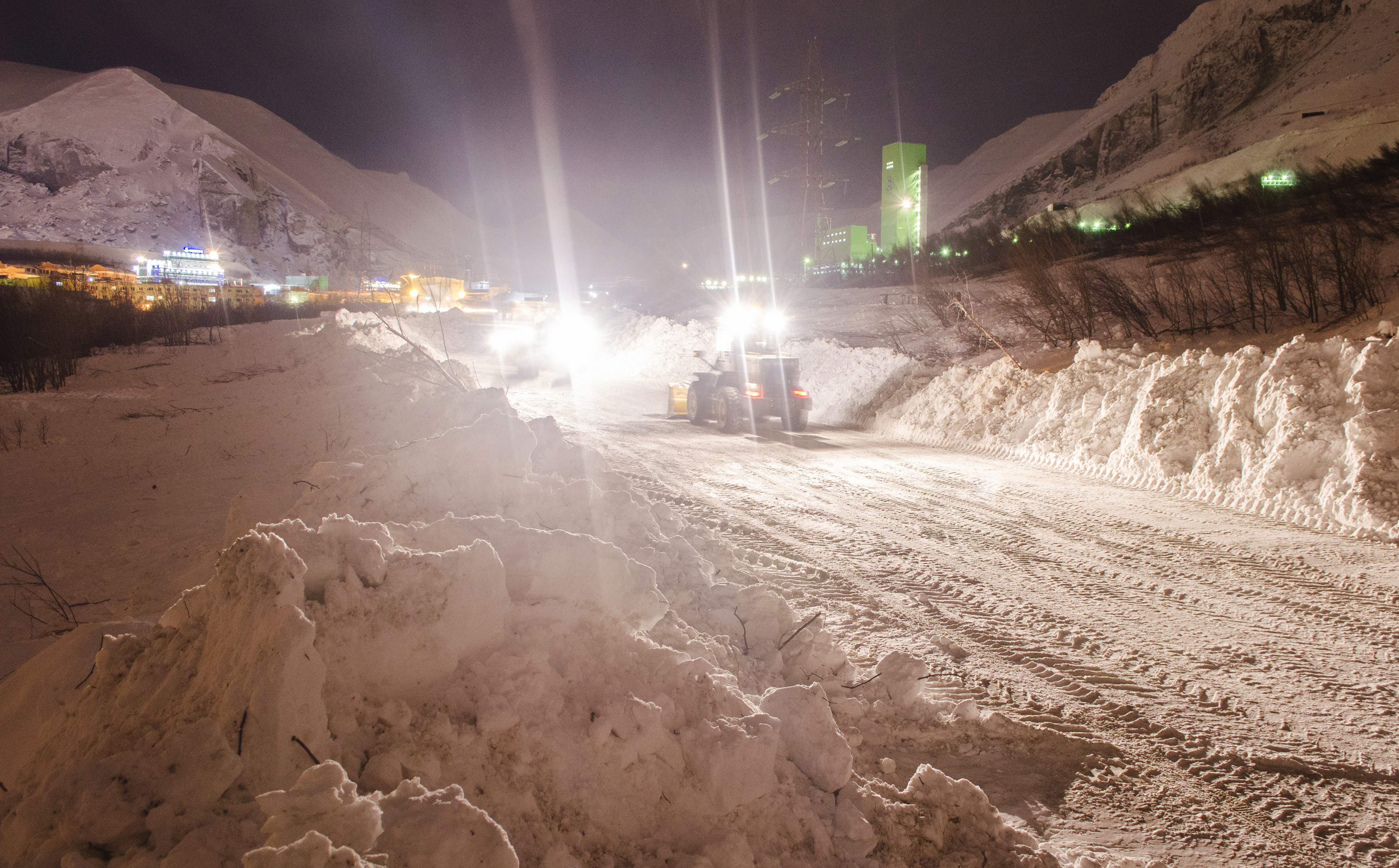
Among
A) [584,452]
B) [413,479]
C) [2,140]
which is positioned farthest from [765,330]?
[2,140]

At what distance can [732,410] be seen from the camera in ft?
44.1

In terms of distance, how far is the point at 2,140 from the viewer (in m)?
103

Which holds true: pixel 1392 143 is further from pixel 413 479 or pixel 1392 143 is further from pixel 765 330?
pixel 413 479

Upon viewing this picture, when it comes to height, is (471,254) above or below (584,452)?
above

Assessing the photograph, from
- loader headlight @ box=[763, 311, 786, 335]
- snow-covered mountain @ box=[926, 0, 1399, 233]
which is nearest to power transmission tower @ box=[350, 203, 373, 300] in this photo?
loader headlight @ box=[763, 311, 786, 335]

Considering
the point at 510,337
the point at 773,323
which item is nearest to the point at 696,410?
the point at 773,323

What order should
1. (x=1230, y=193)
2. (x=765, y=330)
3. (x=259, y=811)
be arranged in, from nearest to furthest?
1. (x=259, y=811)
2. (x=765, y=330)
3. (x=1230, y=193)

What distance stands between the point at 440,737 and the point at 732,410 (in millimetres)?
11257

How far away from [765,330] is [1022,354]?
236 inches

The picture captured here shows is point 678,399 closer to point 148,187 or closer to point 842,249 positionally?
point 842,249

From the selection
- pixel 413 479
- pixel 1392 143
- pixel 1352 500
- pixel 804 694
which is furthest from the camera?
pixel 1392 143

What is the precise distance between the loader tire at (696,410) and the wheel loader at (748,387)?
1 cm

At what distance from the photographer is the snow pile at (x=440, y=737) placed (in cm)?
192

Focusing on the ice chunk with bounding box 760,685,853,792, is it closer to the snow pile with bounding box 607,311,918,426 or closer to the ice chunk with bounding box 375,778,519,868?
the ice chunk with bounding box 375,778,519,868
